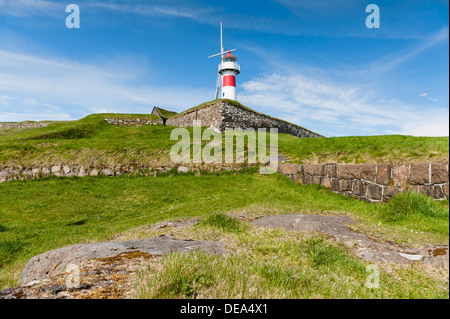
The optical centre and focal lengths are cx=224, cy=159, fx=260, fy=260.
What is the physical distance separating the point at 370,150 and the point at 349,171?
3.70 meters

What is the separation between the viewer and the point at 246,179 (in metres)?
14.8

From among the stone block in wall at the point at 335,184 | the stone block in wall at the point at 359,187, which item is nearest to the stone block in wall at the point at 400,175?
the stone block in wall at the point at 359,187

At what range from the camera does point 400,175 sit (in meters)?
8.38

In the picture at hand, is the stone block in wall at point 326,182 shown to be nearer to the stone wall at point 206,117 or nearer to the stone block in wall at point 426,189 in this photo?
the stone block in wall at point 426,189

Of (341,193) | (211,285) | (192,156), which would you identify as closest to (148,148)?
(192,156)

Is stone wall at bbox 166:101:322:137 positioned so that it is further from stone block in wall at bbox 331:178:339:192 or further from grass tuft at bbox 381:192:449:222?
grass tuft at bbox 381:192:449:222

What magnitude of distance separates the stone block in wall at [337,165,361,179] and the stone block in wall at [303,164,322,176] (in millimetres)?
1271

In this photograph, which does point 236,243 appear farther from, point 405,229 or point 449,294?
point 405,229

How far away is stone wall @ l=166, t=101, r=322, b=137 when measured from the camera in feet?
91.8

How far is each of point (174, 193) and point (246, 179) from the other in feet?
13.4

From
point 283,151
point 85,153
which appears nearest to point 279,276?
point 283,151

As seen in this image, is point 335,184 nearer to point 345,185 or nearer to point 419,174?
point 345,185

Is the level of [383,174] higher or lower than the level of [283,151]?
lower

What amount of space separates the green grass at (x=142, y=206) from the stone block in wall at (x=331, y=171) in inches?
32.7
